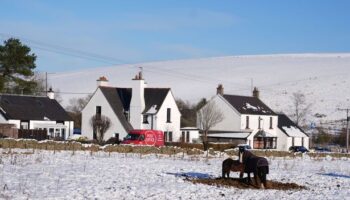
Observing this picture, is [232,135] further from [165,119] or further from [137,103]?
[137,103]

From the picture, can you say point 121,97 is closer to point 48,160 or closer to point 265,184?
point 48,160

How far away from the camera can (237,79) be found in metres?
148

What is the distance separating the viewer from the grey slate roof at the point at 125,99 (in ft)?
245

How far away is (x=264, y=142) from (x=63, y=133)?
2535 centimetres

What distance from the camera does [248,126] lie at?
85.8m

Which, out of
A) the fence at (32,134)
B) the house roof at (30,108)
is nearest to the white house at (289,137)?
the house roof at (30,108)

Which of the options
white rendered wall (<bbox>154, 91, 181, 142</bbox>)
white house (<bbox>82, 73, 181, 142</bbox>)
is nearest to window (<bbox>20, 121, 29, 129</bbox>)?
white house (<bbox>82, 73, 181, 142</bbox>)

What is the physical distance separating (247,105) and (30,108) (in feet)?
94.6

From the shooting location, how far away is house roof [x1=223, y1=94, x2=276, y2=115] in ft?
283

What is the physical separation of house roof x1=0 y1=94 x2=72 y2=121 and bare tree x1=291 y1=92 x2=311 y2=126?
4556 cm

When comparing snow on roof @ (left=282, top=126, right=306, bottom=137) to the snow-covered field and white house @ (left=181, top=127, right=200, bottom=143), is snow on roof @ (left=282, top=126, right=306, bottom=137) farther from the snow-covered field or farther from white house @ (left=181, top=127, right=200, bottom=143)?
the snow-covered field

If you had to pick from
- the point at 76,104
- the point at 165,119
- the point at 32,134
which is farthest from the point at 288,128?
the point at 76,104

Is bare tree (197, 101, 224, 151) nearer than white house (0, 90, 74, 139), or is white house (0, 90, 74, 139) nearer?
white house (0, 90, 74, 139)

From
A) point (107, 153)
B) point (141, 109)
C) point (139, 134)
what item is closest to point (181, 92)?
point (141, 109)
